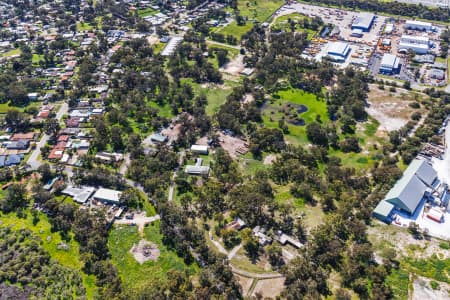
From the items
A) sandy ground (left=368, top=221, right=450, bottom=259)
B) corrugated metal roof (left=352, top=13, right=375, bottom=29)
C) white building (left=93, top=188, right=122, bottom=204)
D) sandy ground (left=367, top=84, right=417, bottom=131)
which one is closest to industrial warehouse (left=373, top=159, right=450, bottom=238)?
sandy ground (left=368, top=221, right=450, bottom=259)

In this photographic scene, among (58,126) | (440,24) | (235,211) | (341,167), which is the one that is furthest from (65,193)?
(440,24)

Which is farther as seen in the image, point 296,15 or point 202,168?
point 296,15

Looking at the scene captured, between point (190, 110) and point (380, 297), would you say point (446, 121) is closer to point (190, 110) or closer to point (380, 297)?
point (380, 297)

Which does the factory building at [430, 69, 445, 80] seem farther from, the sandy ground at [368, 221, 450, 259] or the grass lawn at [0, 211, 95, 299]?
the grass lawn at [0, 211, 95, 299]

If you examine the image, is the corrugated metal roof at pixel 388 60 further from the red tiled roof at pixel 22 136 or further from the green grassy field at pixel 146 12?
the red tiled roof at pixel 22 136

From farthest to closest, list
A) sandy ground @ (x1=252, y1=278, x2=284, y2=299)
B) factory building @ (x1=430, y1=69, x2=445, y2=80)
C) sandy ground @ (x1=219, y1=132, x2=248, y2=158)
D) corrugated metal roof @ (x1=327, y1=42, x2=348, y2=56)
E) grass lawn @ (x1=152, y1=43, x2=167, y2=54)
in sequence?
grass lawn @ (x1=152, y1=43, x2=167, y2=54) → corrugated metal roof @ (x1=327, y1=42, x2=348, y2=56) → factory building @ (x1=430, y1=69, x2=445, y2=80) → sandy ground @ (x1=219, y1=132, x2=248, y2=158) → sandy ground @ (x1=252, y1=278, x2=284, y2=299)

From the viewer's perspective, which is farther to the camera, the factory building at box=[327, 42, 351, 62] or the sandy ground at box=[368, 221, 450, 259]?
the factory building at box=[327, 42, 351, 62]
